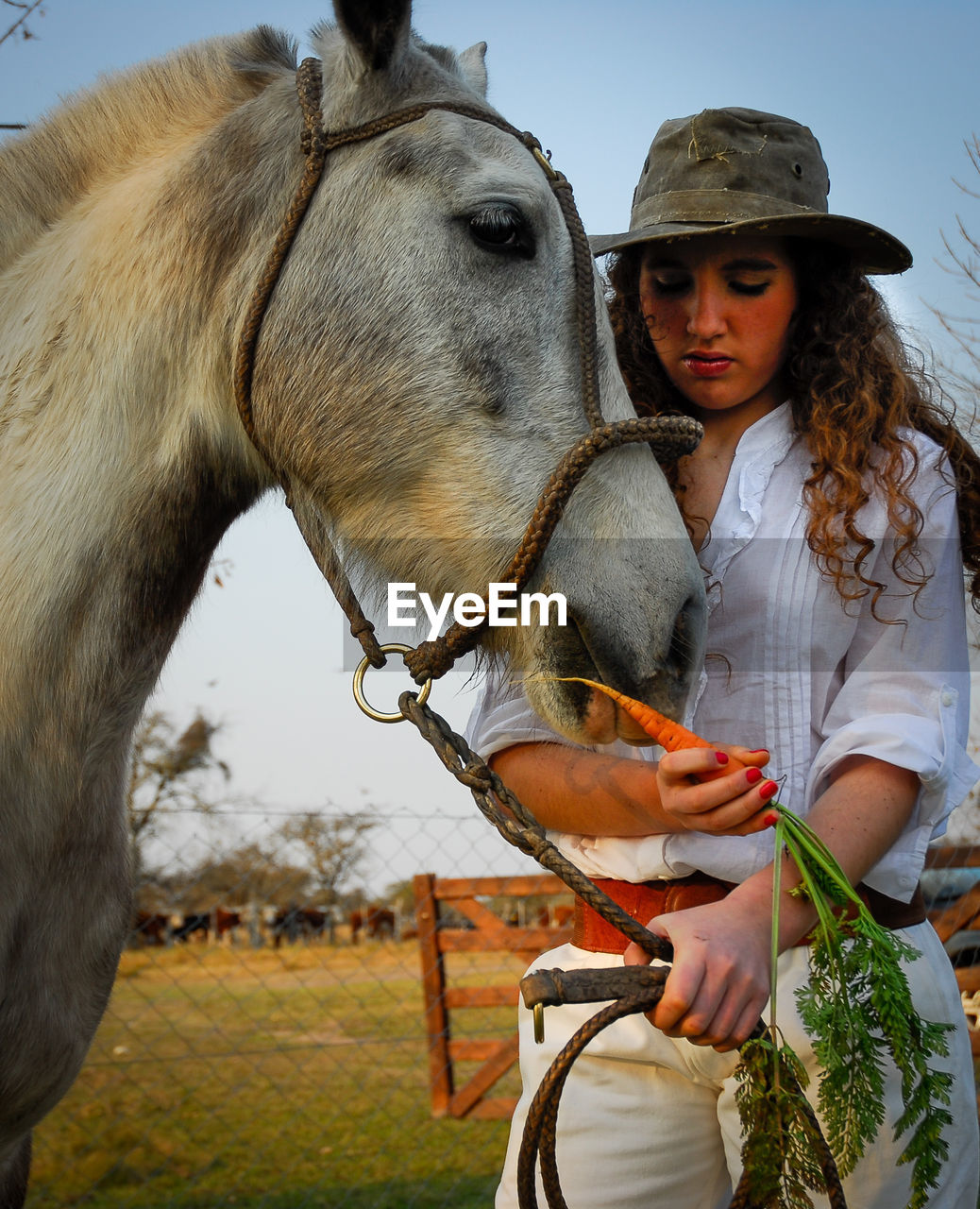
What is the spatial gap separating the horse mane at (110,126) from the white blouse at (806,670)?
1126 millimetres

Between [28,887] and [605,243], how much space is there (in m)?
1.48

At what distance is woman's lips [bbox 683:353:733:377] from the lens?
5.78 feet

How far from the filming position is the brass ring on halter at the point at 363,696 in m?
1.57

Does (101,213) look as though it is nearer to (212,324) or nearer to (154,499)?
(212,324)

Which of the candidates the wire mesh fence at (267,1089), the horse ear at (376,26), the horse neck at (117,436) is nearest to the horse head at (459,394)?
the horse ear at (376,26)

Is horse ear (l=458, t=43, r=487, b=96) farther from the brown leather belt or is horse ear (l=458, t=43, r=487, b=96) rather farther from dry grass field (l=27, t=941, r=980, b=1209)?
dry grass field (l=27, t=941, r=980, b=1209)

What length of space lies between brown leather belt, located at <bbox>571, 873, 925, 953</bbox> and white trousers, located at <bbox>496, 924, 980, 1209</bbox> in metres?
0.02

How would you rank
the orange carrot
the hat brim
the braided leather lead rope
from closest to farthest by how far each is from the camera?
the braided leather lead rope → the orange carrot → the hat brim

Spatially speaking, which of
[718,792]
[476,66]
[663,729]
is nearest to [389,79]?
[476,66]

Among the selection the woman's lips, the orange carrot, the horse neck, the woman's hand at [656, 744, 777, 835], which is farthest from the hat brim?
the woman's hand at [656, 744, 777, 835]

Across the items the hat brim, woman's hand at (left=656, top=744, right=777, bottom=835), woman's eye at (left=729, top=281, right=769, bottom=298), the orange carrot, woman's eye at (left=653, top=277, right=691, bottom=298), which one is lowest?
woman's hand at (left=656, top=744, right=777, bottom=835)

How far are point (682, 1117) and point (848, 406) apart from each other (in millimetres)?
1181

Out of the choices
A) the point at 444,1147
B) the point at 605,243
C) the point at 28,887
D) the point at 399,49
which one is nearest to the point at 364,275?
the point at 399,49

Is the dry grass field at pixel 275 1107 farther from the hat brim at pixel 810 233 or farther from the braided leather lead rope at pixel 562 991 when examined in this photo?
the hat brim at pixel 810 233
